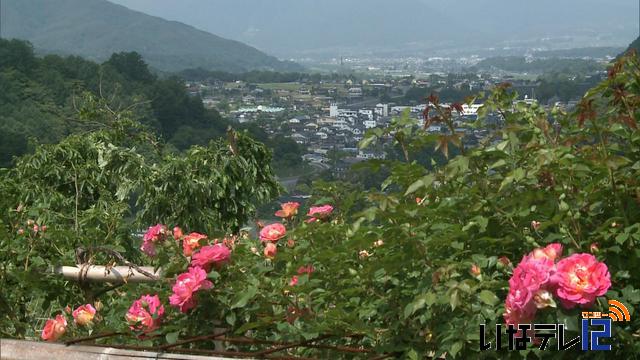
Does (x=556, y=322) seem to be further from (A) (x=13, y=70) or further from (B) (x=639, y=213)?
(A) (x=13, y=70)

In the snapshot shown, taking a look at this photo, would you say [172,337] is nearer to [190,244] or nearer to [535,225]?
[190,244]

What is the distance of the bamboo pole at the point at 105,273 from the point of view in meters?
1.90

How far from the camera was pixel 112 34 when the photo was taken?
16388cm

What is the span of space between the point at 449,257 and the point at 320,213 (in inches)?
17.7

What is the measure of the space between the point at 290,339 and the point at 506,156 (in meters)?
0.48

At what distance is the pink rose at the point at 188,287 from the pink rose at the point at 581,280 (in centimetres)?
61

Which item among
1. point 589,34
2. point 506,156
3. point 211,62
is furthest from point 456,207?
point 589,34

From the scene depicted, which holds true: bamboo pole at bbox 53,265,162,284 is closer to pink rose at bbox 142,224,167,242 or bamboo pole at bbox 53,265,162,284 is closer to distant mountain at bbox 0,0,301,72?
pink rose at bbox 142,224,167,242

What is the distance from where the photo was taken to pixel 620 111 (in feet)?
5.06

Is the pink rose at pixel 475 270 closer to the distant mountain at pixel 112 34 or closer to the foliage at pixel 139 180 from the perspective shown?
the foliage at pixel 139 180

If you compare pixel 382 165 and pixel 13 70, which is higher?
pixel 382 165

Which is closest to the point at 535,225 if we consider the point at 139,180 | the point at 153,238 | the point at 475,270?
the point at 475,270

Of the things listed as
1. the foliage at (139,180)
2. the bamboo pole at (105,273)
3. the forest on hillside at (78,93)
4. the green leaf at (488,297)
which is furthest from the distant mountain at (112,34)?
the green leaf at (488,297)

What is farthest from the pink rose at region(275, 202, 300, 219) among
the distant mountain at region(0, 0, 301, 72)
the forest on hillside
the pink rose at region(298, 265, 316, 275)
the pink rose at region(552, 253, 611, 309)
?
the distant mountain at region(0, 0, 301, 72)
